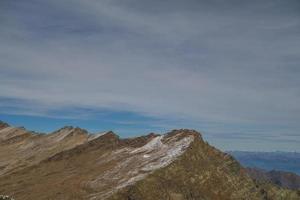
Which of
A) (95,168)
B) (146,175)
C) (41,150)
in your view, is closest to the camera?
(146,175)

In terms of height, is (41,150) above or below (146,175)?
above

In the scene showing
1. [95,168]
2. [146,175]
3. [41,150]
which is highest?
[41,150]

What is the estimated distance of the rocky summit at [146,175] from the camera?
9900 centimetres

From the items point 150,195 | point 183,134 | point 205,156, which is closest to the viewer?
point 150,195

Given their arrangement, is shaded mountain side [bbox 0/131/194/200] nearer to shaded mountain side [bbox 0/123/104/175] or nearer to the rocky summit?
the rocky summit

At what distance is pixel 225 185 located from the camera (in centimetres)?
10175

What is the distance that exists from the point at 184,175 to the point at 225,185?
362 inches

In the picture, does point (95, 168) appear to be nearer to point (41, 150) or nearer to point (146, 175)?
point (146, 175)

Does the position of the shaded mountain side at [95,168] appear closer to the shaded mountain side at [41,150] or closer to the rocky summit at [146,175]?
the rocky summit at [146,175]

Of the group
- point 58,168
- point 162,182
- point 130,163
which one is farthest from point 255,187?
point 58,168

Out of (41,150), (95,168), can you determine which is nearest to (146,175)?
(95,168)

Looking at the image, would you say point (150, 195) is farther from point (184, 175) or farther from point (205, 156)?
point (205, 156)

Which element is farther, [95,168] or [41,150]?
[41,150]

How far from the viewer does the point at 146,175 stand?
103 m
